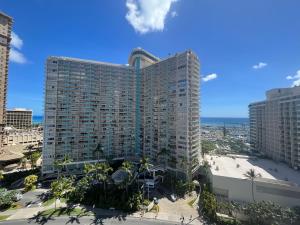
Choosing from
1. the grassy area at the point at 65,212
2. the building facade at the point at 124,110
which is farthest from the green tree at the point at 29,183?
the grassy area at the point at 65,212

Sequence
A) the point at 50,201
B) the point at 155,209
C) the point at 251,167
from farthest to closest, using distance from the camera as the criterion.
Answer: the point at 251,167
the point at 50,201
the point at 155,209

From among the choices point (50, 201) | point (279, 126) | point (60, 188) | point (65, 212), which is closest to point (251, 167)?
point (279, 126)

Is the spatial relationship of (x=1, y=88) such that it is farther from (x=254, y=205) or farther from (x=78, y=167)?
(x=254, y=205)

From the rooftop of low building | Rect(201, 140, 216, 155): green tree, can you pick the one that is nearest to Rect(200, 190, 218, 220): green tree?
the rooftop of low building

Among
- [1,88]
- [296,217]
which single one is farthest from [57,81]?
[296,217]

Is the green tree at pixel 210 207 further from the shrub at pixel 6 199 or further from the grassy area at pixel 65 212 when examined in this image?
the shrub at pixel 6 199

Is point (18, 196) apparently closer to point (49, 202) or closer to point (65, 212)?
point (49, 202)
